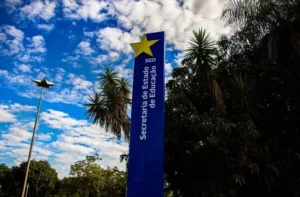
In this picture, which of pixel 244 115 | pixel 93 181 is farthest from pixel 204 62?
pixel 93 181

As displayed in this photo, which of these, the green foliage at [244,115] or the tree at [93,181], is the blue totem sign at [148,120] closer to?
the green foliage at [244,115]

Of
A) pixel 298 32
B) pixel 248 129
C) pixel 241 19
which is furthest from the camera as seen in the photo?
pixel 241 19

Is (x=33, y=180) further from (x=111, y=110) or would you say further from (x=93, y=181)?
(x=111, y=110)

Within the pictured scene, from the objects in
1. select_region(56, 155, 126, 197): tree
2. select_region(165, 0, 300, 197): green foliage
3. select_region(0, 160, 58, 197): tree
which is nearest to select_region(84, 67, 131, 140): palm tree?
select_region(165, 0, 300, 197): green foliage

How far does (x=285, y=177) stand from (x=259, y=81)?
3.96 m

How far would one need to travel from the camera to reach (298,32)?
43.8 ft

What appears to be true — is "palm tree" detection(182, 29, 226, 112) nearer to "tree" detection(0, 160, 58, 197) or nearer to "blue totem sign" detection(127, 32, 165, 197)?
"blue totem sign" detection(127, 32, 165, 197)

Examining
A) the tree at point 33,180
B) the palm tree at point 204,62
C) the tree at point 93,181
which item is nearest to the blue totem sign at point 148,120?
the palm tree at point 204,62

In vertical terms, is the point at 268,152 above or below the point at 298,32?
below

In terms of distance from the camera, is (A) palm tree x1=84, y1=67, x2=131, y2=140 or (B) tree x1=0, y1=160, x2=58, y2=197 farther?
(B) tree x1=0, y1=160, x2=58, y2=197

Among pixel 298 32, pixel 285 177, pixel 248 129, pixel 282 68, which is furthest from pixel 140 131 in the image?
pixel 298 32

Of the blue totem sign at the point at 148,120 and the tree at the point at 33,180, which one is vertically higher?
the tree at the point at 33,180

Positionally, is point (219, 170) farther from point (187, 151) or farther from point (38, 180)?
point (38, 180)

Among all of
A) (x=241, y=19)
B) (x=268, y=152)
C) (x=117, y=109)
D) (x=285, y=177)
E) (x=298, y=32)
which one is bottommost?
(x=285, y=177)
